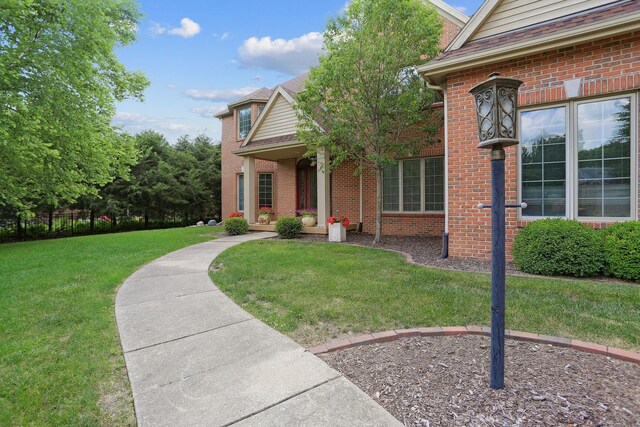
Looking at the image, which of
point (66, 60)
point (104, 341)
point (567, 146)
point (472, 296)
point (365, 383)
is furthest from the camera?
point (66, 60)

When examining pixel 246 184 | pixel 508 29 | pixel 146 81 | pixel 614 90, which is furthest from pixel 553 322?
pixel 146 81

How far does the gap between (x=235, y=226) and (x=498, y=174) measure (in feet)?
34.9

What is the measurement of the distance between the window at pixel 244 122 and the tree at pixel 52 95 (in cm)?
569

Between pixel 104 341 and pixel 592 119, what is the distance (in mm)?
7751

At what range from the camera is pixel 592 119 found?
5660 millimetres

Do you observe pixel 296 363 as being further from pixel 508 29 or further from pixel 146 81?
pixel 146 81

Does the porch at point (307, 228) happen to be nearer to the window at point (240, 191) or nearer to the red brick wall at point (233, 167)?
the red brick wall at point (233, 167)

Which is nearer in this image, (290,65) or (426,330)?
(426,330)

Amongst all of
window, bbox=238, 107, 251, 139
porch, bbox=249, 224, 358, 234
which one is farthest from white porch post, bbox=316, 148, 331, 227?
window, bbox=238, 107, 251, 139

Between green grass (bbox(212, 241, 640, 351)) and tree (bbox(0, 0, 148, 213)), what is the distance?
7488 millimetres

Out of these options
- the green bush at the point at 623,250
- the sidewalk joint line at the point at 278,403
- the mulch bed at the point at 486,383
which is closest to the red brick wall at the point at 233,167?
the green bush at the point at 623,250

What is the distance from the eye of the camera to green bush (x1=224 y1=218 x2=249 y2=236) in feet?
39.3

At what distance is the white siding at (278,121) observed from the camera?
12.3 m

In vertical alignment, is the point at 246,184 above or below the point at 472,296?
above
